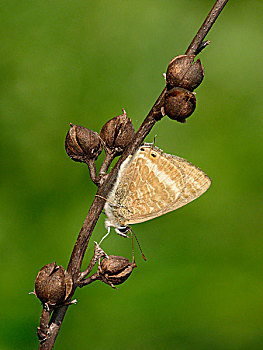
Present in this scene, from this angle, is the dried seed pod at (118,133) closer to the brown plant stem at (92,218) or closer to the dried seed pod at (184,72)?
the brown plant stem at (92,218)

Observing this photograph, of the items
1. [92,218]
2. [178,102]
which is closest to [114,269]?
[92,218]

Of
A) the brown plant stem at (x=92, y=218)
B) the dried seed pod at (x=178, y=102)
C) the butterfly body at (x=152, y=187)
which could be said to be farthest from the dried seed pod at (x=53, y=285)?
the dried seed pod at (x=178, y=102)

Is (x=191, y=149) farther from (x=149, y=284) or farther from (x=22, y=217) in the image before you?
(x=22, y=217)

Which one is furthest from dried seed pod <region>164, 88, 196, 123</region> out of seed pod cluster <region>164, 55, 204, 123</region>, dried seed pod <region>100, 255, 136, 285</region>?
dried seed pod <region>100, 255, 136, 285</region>

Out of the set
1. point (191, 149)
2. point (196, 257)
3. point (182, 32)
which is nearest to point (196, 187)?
point (196, 257)

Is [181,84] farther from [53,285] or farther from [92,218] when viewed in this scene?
[53,285]
